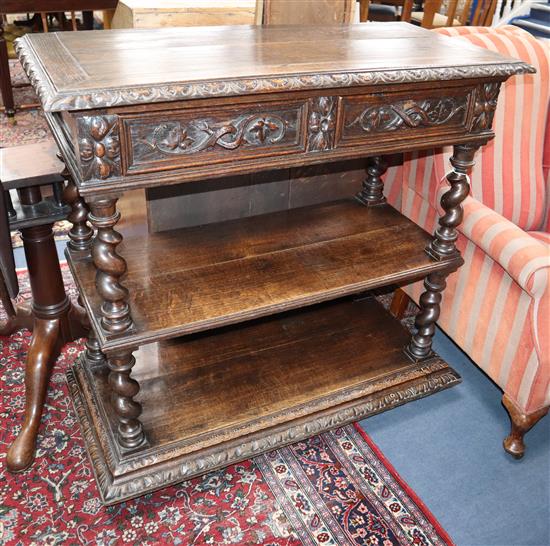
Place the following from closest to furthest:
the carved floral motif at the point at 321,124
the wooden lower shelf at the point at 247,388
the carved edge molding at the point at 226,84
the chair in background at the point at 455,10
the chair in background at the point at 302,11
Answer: the carved edge molding at the point at 226,84 < the carved floral motif at the point at 321,124 < the wooden lower shelf at the point at 247,388 < the chair in background at the point at 302,11 < the chair in background at the point at 455,10

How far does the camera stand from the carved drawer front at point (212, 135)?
123cm

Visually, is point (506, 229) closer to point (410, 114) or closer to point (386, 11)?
point (410, 114)

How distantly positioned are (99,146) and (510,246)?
1251 millimetres

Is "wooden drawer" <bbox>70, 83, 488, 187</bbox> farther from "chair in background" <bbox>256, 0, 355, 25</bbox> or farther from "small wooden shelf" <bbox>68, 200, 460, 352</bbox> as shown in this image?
"chair in background" <bbox>256, 0, 355, 25</bbox>

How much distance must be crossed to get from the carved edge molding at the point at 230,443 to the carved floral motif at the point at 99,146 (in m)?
0.88

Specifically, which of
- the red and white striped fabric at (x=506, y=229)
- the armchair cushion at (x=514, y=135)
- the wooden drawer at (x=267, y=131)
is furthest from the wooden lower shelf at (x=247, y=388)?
the wooden drawer at (x=267, y=131)

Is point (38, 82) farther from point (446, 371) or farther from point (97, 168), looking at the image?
point (446, 371)

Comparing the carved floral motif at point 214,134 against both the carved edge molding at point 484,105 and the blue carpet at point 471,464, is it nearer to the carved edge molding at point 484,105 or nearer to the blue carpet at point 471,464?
the carved edge molding at point 484,105

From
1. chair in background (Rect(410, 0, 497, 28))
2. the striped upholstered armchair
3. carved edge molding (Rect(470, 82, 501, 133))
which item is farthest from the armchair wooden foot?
chair in background (Rect(410, 0, 497, 28))

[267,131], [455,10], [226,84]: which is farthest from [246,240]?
[455,10]

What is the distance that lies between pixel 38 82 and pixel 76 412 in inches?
44.5

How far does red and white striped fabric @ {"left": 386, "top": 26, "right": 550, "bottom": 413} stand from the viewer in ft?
5.97

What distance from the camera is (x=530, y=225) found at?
7.52 ft

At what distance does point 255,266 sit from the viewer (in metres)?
1.77
